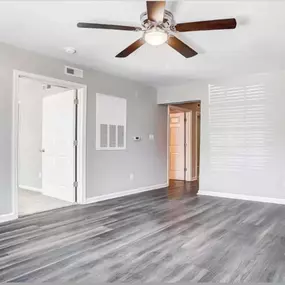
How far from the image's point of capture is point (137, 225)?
11.9 ft

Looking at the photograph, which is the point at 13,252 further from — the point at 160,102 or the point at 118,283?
the point at 160,102

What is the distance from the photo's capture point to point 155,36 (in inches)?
106

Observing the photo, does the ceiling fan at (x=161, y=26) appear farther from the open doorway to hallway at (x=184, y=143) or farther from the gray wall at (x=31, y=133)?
the open doorway to hallway at (x=184, y=143)

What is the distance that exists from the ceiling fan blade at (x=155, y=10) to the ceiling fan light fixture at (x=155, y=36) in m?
0.15

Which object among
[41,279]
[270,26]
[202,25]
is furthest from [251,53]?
[41,279]

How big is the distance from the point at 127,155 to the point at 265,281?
13.0 ft

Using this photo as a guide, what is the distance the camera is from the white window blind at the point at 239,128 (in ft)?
17.0

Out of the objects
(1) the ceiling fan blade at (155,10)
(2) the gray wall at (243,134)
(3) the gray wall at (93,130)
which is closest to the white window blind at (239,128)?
(2) the gray wall at (243,134)

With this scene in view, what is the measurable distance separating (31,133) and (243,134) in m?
4.52

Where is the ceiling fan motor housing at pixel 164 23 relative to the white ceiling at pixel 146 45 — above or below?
below

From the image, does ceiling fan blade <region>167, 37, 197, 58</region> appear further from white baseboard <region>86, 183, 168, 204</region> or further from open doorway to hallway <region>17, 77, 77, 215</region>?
white baseboard <region>86, 183, 168, 204</region>

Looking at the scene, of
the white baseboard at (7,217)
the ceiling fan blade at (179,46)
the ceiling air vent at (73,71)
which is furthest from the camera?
the ceiling air vent at (73,71)

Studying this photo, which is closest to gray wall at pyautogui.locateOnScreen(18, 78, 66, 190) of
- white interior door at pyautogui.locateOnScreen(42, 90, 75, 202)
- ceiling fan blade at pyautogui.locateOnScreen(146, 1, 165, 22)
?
white interior door at pyautogui.locateOnScreen(42, 90, 75, 202)

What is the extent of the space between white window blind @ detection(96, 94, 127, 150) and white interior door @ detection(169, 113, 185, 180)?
2758mm
